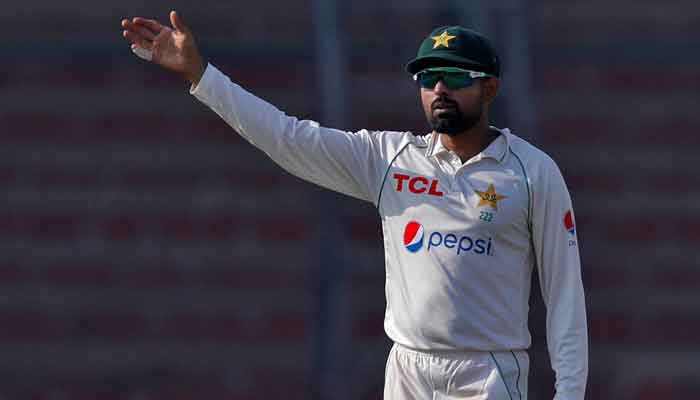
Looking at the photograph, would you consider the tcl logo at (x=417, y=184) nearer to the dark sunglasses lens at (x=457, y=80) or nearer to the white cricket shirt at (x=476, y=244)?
the white cricket shirt at (x=476, y=244)

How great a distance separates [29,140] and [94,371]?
1120 millimetres

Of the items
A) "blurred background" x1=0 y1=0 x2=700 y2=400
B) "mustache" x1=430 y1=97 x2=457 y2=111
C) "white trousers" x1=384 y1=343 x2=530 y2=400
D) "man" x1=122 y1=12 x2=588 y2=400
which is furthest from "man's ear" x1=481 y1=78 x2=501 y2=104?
"blurred background" x1=0 y1=0 x2=700 y2=400

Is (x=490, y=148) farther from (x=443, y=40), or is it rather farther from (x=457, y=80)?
(x=443, y=40)

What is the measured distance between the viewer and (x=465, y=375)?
13.8 ft

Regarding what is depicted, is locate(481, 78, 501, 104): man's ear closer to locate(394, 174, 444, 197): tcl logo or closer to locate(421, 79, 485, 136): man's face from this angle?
locate(421, 79, 485, 136): man's face

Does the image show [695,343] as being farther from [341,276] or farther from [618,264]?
[341,276]

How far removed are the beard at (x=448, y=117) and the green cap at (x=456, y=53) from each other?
10cm

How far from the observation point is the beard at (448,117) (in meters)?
4.22

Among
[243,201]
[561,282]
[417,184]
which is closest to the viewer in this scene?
[561,282]

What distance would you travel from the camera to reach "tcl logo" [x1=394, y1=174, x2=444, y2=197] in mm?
4258

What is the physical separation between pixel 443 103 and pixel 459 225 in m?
0.32

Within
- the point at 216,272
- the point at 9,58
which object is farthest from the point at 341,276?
the point at 9,58

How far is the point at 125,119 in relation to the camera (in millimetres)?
7730

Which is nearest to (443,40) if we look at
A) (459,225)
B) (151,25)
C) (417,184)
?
(417,184)
